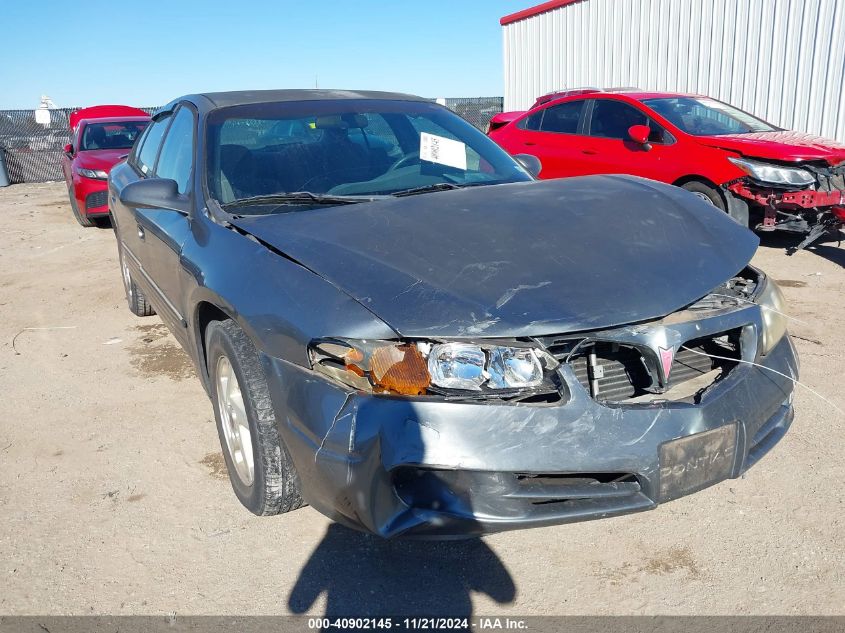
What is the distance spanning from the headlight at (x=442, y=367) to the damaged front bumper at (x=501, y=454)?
0.06 metres

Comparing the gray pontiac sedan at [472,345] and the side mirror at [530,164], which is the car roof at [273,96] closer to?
the gray pontiac sedan at [472,345]

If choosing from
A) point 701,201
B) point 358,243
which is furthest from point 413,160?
point 701,201

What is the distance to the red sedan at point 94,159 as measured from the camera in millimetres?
9227

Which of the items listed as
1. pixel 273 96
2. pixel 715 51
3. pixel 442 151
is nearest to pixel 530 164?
pixel 442 151

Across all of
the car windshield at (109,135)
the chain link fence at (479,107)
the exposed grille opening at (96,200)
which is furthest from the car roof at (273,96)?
the chain link fence at (479,107)

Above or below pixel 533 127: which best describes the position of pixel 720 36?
above

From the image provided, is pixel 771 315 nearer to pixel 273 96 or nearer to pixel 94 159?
pixel 273 96

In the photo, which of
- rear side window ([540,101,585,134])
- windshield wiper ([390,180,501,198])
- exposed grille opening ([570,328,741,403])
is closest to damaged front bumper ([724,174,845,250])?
rear side window ([540,101,585,134])

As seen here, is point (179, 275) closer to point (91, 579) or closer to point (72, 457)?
point (72, 457)

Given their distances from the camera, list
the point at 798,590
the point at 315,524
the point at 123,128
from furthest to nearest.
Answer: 1. the point at 123,128
2. the point at 315,524
3. the point at 798,590

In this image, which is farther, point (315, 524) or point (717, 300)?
point (315, 524)

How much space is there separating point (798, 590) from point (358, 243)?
71.6 inches

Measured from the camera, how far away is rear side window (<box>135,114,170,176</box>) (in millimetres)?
4279

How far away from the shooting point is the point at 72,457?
3297mm
